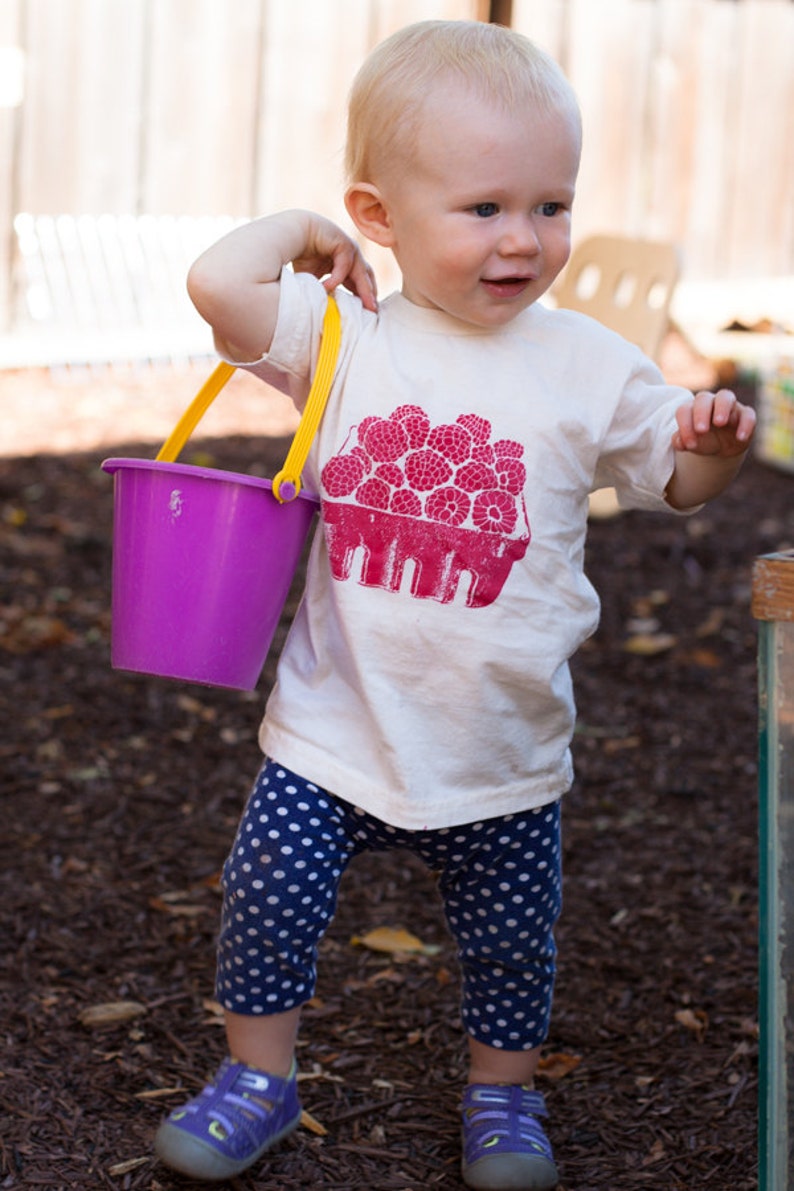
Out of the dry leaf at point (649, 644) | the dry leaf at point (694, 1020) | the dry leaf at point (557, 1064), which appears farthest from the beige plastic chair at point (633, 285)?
the dry leaf at point (557, 1064)

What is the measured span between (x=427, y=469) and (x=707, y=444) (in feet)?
1.22

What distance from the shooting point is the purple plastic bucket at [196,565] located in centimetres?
214

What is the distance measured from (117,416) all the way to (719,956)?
4.94 metres

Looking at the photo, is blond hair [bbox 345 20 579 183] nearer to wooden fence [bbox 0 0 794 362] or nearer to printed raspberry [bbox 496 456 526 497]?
printed raspberry [bbox 496 456 526 497]

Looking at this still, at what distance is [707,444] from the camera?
6.97 ft

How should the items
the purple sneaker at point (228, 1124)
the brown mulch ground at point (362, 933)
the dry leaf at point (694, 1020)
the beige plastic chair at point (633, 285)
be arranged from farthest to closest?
the beige plastic chair at point (633, 285), the dry leaf at point (694, 1020), the brown mulch ground at point (362, 933), the purple sneaker at point (228, 1124)

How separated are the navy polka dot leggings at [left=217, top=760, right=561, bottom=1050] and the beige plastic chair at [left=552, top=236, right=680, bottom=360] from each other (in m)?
2.43

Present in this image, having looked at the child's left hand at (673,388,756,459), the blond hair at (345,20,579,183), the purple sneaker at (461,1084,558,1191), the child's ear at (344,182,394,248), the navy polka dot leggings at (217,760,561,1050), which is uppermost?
the blond hair at (345,20,579,183)

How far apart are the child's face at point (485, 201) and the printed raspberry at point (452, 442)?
6.0 inches

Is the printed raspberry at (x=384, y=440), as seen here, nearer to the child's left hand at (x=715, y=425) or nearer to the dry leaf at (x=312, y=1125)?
the child's left hand at (x=715, y=425)

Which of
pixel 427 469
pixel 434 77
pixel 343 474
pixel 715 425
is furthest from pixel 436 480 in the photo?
pixel 434 77

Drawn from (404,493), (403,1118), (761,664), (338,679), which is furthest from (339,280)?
(403,1118)

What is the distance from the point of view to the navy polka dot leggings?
2.22 metres

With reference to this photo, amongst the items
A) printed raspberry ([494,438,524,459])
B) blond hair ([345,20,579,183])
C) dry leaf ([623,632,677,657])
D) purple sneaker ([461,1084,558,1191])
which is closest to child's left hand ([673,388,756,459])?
printed raspberry ([494,438,524,459])
